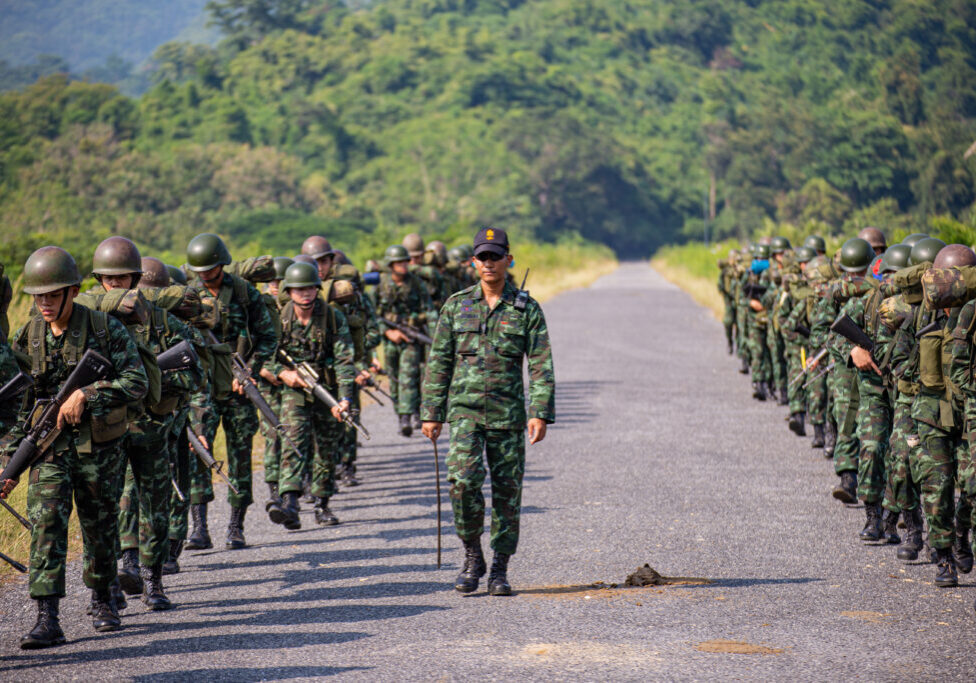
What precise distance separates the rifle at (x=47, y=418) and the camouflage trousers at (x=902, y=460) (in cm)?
478

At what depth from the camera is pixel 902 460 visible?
798 cm

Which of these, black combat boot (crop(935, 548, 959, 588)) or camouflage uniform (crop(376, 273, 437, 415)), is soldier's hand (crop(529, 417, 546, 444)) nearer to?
black combat boot (crop(935, 548, 959, 588))

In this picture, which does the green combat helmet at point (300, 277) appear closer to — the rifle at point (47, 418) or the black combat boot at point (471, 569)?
the black combat boot at point (471, 569)

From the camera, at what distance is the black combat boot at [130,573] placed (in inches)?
270

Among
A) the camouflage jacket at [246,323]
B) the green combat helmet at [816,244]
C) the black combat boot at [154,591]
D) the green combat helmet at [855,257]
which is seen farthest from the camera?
the green combat helmet at [816,244]

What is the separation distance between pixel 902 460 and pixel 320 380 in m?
4.33

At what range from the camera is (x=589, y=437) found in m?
13.7

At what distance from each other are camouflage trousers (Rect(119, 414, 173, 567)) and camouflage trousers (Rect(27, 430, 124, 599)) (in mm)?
345

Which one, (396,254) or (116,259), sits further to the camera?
(396,254)

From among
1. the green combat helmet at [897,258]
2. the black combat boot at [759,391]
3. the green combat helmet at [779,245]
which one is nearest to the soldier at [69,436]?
the green combat helmet at [897,258]

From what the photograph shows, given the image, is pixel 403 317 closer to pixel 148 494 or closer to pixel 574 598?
pixel 148 494

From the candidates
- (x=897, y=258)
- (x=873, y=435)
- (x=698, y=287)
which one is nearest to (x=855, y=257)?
(x=897, y=258)

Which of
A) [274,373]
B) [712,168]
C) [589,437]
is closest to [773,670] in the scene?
[274,373]

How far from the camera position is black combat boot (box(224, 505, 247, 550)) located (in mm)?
8820
